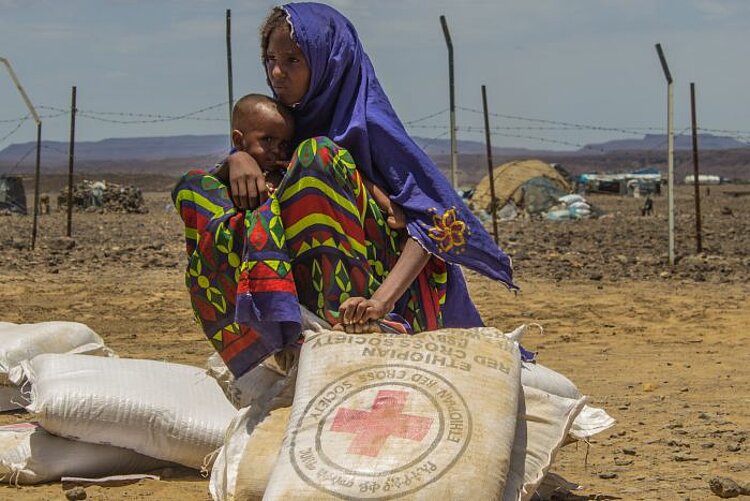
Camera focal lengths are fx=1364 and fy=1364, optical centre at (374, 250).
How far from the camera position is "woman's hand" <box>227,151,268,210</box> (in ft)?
12.3

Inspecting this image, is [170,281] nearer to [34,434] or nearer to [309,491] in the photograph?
[34,434]

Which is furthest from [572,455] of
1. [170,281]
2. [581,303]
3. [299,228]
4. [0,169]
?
[0,169]

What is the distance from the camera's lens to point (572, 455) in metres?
5.18

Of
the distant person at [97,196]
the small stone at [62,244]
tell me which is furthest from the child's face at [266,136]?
the distant person at [97,196]

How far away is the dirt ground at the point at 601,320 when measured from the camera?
4.90 m

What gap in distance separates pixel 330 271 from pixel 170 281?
8.89 metres

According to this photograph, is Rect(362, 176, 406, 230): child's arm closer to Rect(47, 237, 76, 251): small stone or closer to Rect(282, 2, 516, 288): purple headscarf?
Rect(282, 2, 516, 288): purple headscarf

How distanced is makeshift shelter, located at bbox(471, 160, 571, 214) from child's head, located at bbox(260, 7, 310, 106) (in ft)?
71.5

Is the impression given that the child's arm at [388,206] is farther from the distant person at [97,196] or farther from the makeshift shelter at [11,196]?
the distant person at [97,196]

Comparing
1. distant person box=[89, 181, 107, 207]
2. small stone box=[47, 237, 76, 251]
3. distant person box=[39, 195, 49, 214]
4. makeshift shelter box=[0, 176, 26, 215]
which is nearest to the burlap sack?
small stone box=[47, 237, 76, 251]

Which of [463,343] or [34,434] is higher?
Answer: [463,343]

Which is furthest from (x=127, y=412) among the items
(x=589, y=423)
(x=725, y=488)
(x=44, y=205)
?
(x=44, y=205)

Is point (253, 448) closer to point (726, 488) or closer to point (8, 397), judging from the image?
point (726, 488)

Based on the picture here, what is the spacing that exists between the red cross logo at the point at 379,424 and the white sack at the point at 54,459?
150cm
